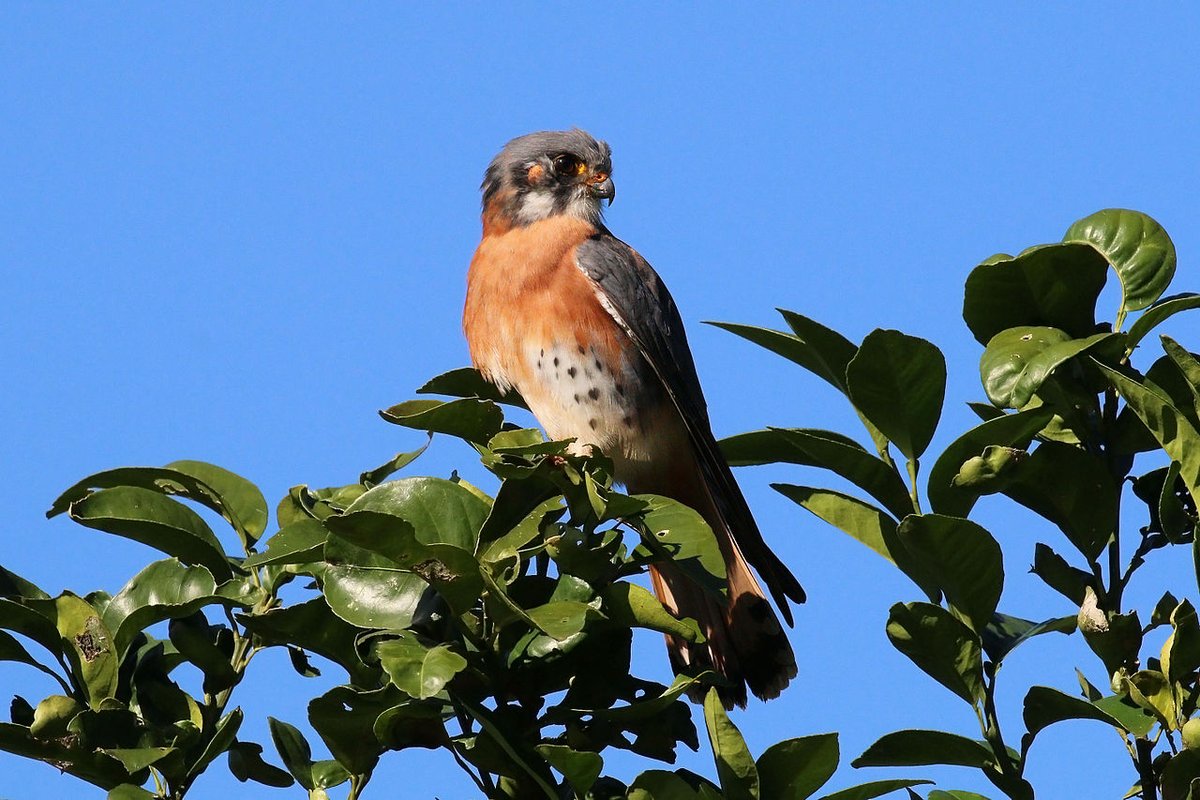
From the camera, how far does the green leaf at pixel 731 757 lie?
7.51 feet

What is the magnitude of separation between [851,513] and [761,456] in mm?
359

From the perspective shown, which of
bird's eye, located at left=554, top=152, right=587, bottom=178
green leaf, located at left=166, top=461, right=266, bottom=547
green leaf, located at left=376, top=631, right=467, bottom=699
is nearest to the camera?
green leaf, located at left=376, top=631, right=467, bottom=699

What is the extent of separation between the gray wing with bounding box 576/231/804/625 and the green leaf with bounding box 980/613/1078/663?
1822mm

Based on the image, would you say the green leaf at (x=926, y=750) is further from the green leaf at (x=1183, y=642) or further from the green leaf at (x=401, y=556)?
the green leaf at (x=401, y=556)

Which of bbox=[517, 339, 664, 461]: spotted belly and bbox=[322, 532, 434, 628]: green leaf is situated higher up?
bbox=[517, 339, 664, 461]: spotted belly

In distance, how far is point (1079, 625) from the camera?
7.90 feet

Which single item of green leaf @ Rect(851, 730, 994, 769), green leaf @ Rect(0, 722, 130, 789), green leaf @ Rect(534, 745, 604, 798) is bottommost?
green leaf @ Rect(851, 730, 994, 769)

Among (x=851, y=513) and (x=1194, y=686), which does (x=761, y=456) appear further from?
(x=1194, y=686)

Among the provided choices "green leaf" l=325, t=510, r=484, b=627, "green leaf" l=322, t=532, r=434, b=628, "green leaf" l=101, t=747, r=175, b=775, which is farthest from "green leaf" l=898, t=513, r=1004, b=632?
"green leaf" l=101, t=747, r=175, b=775

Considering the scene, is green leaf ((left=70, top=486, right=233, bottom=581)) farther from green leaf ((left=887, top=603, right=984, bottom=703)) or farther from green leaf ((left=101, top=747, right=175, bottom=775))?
green leaf ((left=887, top=603, right=984, bottom=703))

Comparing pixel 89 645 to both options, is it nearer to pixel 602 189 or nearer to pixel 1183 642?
pixel 1183 642

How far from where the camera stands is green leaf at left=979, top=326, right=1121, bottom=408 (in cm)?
236

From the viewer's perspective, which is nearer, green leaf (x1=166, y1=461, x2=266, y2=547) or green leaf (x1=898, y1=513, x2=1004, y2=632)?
green leaf (x1=898, y1=513, x2=1004, y2=632)

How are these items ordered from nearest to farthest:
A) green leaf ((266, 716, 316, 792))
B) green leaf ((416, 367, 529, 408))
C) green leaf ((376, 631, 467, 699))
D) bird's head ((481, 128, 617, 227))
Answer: green leaf ((376, 631, 467, 699))
green leaf ((266, 716, 316, 792))
green leaf ((416, 367, 529, 408))
bird's head ((481, 128, 617, 227))
